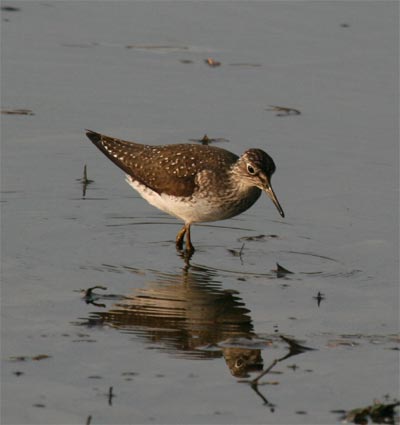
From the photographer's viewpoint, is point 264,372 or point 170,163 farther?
point 170,163

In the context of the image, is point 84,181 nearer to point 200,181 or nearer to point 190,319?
point 200,181

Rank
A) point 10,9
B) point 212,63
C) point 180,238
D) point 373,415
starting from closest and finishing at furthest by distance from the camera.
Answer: point 373,415 < point 180,238 < point 212,63 < point 10,9

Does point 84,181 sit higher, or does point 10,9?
point 10,9

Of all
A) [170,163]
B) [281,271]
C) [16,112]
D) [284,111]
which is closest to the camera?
[281,271]

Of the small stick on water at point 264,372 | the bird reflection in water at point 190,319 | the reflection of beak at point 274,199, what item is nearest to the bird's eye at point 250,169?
the reflection of beak at point 274,199

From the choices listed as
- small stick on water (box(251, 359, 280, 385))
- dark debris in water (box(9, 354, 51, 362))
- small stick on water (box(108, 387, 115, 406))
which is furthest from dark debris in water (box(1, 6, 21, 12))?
small stick on water (box(108, 387, 115, 406))

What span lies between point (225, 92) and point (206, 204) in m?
4.22

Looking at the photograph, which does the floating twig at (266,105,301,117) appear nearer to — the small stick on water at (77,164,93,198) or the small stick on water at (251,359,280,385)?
the small stick on water at (77,164,93,198)

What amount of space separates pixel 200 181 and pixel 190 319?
9.07 feet

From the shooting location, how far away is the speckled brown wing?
41.2ft

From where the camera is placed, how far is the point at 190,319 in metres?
10.0

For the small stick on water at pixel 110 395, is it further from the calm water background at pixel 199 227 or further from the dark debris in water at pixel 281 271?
the dark debris in water at pixel 281 271

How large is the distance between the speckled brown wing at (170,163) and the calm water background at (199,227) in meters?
0.51

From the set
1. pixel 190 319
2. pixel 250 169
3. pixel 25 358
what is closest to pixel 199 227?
pixel 250 169
